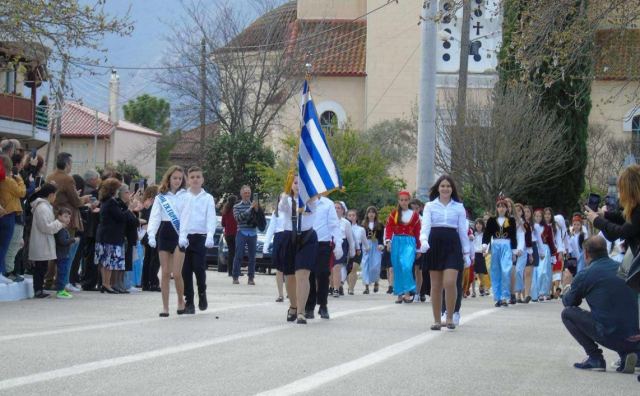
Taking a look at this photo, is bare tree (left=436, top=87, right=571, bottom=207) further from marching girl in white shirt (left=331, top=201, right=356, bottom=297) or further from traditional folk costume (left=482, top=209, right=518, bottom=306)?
traditional folk costume (left=482, top=209, right=518, bottom=306)

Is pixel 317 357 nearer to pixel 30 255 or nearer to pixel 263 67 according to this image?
pixel 30 255

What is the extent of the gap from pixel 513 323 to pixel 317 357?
6.75 metres

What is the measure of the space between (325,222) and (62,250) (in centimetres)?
482

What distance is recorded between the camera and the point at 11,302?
1816 centimetres

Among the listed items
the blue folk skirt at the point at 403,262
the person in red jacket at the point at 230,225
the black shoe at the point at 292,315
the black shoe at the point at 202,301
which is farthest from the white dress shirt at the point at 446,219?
the person in red jacket at the point at 230,225

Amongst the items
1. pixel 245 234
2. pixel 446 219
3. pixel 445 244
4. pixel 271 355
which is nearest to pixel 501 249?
pixel 245 234

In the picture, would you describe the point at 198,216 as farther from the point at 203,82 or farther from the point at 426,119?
the point at 203,82

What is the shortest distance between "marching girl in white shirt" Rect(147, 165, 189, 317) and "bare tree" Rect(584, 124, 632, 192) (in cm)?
3692

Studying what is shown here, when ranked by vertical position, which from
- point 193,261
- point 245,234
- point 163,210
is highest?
point 163,210

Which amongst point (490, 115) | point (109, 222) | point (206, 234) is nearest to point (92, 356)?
point (206, 234)

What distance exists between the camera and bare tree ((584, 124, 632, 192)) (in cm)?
5194

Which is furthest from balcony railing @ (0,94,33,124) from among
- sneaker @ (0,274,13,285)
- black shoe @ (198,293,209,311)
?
black shoe @ (198,293,209,311)

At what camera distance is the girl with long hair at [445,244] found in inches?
630

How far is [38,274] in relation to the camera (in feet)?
63.3
